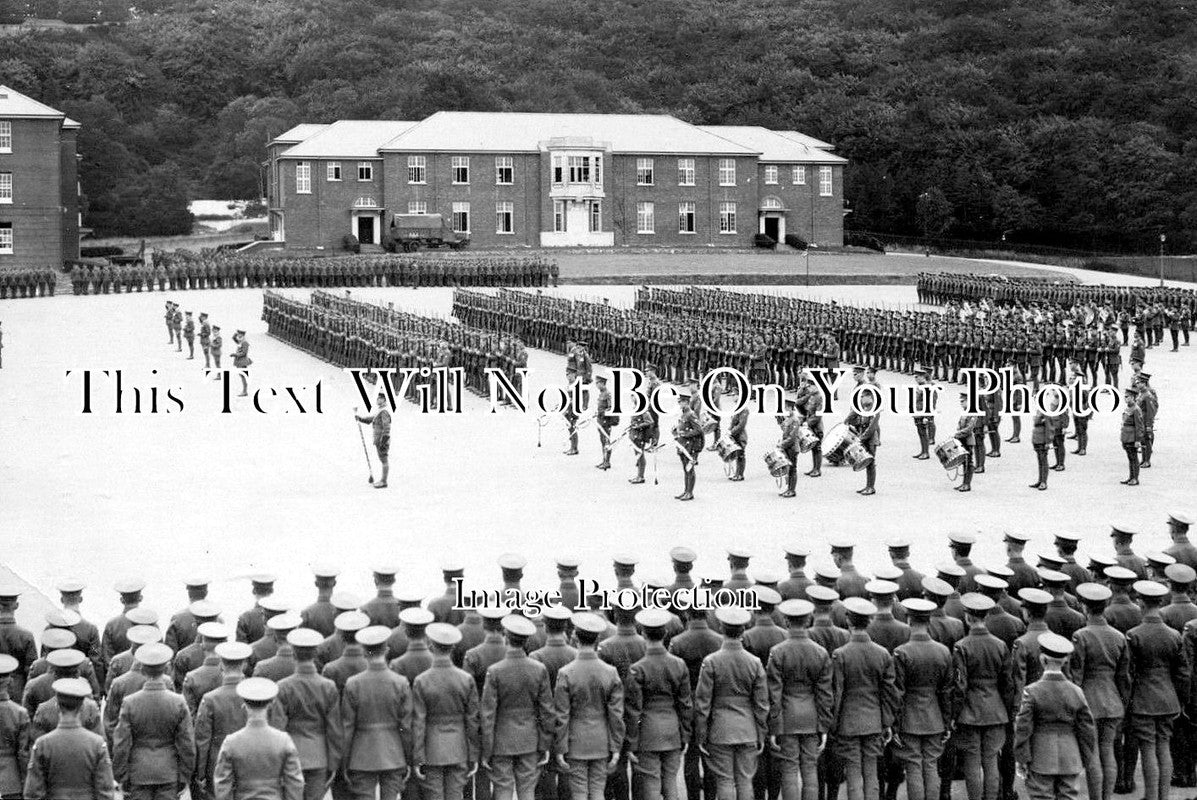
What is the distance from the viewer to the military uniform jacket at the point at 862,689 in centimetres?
999

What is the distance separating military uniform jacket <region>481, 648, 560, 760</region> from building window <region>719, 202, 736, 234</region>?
70.0m

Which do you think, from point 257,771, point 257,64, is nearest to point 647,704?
point 257,771

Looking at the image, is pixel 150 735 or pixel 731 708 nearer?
pixel 150 735

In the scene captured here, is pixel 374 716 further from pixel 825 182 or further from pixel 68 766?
pixel 825 182

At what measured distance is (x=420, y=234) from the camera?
73.0 metres

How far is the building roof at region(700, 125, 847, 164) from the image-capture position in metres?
80.5

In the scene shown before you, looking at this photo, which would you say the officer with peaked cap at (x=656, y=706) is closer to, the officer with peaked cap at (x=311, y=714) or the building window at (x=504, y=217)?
the officer with peaked cap at (x=311, y=714)

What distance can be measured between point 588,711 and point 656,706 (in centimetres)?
48

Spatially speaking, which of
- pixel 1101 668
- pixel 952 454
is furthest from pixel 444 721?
pixel 952 454

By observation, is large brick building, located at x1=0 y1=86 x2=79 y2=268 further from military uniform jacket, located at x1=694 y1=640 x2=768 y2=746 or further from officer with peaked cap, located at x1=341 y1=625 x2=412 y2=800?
military uniform jacket, located at x1=694 y1=640 x2=768 y2=746

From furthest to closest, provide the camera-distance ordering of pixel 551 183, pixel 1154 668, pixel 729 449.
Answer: pixel 551 183 < pixel 729 449 < pixel 1154 668

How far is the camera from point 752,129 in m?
85.4

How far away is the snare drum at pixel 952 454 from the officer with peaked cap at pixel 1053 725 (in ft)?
37.4

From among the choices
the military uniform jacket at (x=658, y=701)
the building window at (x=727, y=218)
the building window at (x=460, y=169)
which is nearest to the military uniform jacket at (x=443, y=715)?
the military uniform jacket at (x=658, y=701)
